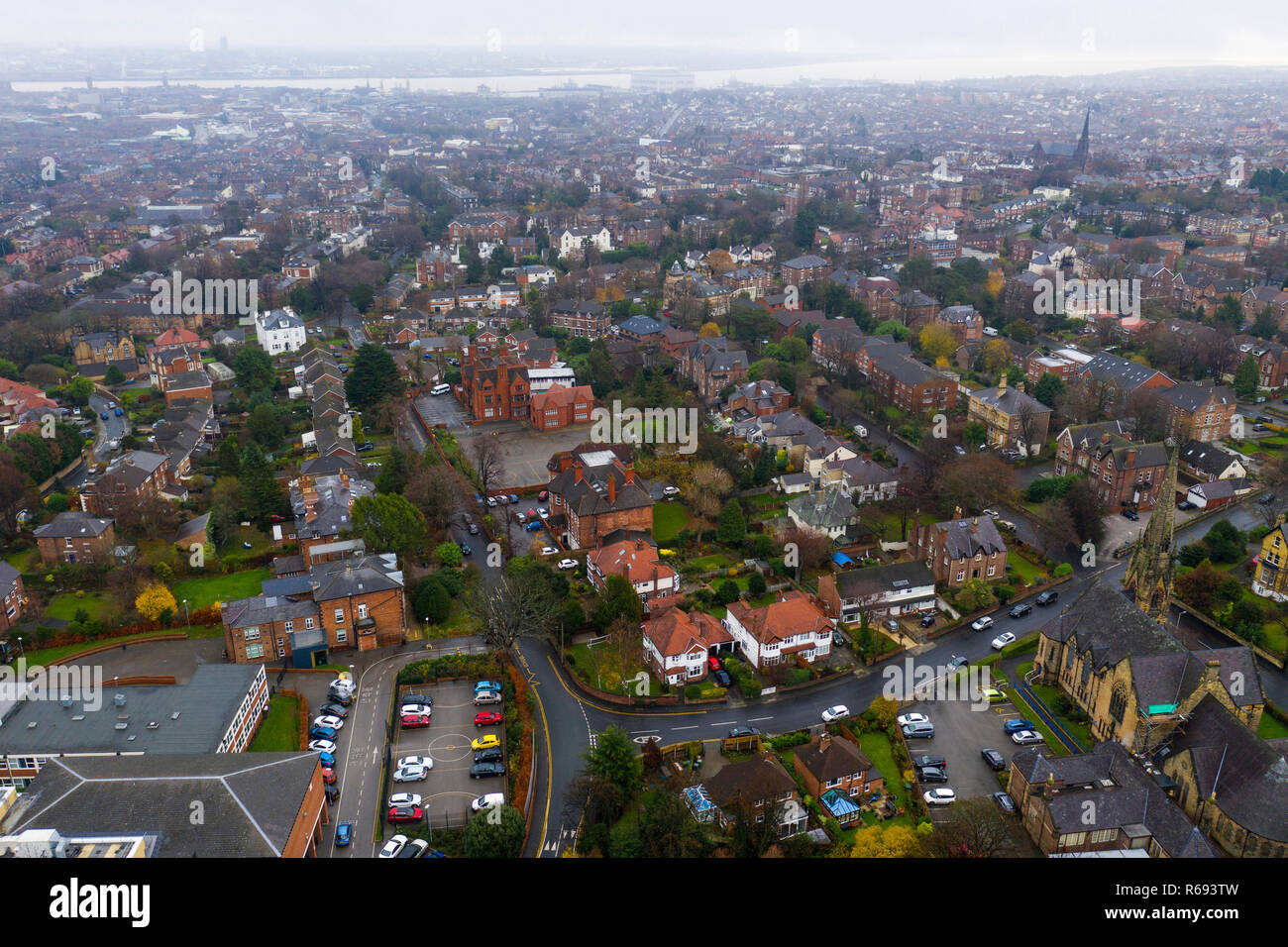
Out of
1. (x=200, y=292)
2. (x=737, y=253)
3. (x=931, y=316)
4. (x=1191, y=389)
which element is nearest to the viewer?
(x=1191, y=389)

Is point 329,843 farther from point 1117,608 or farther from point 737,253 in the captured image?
point 737,253

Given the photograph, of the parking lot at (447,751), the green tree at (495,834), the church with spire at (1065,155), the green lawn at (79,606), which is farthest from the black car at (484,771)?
the church with spire at (1065,155)

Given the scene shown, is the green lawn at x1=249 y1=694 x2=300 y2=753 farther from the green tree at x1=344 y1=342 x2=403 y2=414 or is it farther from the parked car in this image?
the green tree at x1=344 y1=342 x2=403 y2=414

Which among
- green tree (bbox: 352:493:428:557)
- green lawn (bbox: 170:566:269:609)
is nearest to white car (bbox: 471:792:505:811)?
green tree (bbox: 352:493:428:557)

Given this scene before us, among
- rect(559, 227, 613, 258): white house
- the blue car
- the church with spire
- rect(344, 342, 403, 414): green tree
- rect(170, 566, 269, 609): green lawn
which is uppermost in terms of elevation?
the church with spire

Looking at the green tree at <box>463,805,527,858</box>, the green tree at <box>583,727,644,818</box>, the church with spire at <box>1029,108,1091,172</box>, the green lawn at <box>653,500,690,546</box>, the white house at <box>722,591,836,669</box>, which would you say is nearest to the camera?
the green tree at <box>463,805,527,858</box>
